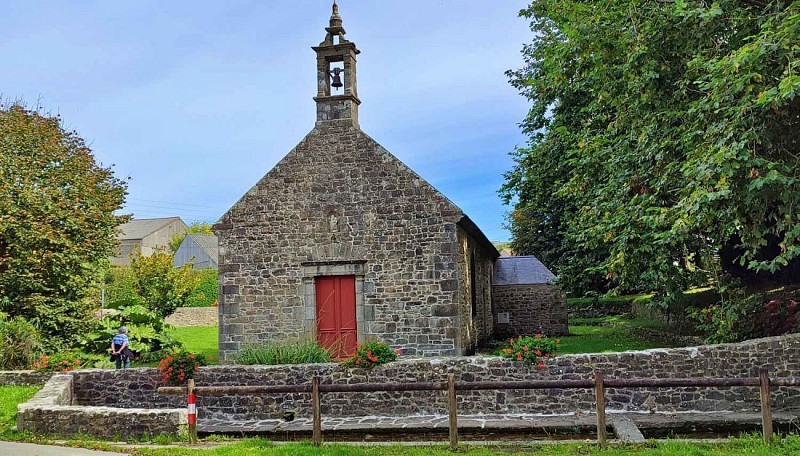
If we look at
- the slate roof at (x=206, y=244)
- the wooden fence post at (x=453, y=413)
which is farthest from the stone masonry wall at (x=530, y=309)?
the slate roof at (x=206, y=244)

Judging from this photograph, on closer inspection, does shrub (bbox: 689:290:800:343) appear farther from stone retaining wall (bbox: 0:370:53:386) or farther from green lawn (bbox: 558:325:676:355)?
stone retaining wall (bbox: 0:370:53:386)

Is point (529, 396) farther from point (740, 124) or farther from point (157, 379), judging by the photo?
point (157, 379)

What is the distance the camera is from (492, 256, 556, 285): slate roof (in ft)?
84.3

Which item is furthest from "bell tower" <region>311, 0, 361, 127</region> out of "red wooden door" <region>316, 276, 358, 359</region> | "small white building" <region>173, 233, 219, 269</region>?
"small white building" <region>173, 233, 219, 269</region>

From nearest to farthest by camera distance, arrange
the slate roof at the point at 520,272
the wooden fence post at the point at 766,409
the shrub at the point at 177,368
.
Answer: the wooden fence post at the point at 766,409
the shrub at the point at 177,368
the slate roof at the point at 520,272

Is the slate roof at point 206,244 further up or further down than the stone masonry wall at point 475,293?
further up

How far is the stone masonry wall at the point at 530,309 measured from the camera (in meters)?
25.0

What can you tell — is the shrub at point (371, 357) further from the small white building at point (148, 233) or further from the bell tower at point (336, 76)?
the small white building at point (148, 233)

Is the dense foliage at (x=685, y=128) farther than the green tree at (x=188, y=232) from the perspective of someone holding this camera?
No

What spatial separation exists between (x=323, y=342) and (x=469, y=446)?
8.23 metres

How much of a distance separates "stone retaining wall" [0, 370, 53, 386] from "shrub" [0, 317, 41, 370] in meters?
1.21

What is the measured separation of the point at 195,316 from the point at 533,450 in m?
31.9

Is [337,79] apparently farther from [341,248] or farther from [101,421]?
[101,421]

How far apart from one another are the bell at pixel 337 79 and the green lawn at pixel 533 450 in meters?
10.8
